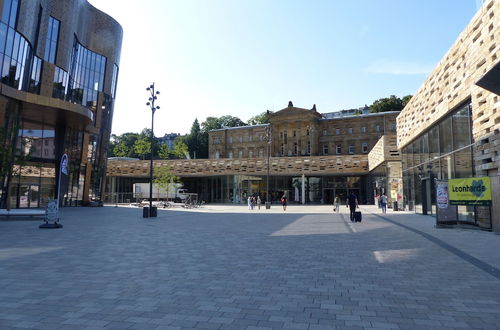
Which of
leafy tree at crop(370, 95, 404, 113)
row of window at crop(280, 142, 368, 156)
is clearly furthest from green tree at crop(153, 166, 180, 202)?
leafy tree at crop(370, 95, 404, 113)

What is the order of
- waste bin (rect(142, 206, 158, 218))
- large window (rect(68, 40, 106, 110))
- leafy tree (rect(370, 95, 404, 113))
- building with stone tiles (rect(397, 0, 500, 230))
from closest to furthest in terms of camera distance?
building with stone tiles (rect(397, 0, 500, 230)), waste bin (rect(142, 206, 158, 218)), large window (rect(68, 40, 106, 110)), leafy tree (rect(370, 95, 404, 113))

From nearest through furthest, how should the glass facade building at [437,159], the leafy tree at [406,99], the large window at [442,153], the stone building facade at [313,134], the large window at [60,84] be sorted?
1. the glass facade building at [437,159]
2. the large window at [442,153]
3. the large window at [60,84]
4. the stone building facade at [313,134]
5. the leafy tree at [406,99]

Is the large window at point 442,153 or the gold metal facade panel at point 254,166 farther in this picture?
the gold metal facade panel at point 254,166

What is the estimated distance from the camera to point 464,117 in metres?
17.3

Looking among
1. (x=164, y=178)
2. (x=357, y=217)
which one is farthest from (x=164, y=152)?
(x=357, y=217)

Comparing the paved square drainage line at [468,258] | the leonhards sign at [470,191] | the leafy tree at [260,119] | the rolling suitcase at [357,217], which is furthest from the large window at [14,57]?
the leafy tree at [260,119]

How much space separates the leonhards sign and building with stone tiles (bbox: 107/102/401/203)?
16.7m

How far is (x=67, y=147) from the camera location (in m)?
36.3

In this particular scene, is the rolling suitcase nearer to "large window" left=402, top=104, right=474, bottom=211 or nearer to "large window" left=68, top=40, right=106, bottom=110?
A: "large window" left=402, top=104, right=474, bottom=211

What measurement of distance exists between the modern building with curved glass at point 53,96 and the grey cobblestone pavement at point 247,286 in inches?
744

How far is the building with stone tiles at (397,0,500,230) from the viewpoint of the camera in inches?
547

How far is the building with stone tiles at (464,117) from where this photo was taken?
13906 millimetres

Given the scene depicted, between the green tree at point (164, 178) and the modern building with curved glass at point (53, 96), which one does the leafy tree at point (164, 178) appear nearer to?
the green tree at point (164, 178)

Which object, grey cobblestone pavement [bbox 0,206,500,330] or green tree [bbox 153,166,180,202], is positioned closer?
grey cobblestone pavement [bbox 0,206,500,330]
